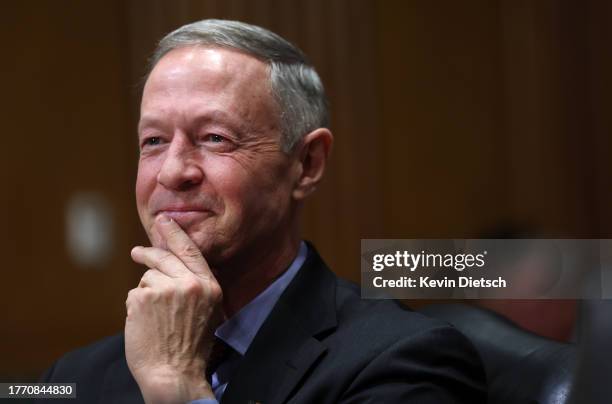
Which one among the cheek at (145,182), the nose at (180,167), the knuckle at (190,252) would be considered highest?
the nose at (180,167)

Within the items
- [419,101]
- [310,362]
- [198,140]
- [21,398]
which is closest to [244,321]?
[310,362]

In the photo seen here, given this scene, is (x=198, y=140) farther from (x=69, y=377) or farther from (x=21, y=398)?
(x=21, y=398)

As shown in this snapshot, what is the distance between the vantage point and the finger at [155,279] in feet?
4.76

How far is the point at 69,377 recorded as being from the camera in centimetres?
182

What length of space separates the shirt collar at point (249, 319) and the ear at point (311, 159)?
183 millimetres

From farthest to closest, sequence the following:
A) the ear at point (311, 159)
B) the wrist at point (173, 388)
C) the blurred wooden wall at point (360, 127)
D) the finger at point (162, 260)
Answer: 1. the blurred wooden wall at point (360, 127)
2. the ear at point (311, 159)
3. the finger at point (162, 260)
4. the wrist at point (173, 388)

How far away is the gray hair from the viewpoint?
162 cm

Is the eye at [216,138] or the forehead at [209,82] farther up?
the forehead at [209,82]

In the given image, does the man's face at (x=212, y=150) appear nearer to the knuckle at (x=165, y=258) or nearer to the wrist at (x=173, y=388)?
the knuckle at (x=165, y=258)

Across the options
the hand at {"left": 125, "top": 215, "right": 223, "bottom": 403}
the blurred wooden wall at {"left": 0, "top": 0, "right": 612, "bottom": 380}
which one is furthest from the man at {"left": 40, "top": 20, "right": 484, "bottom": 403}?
the blurred wooden wall at {"left": 0, "top": 0, "right": 612, "bottom": 380}

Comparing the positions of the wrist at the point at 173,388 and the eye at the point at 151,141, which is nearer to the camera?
the wrist at the point at 173,388

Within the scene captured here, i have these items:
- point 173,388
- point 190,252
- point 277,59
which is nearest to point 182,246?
point 190,252

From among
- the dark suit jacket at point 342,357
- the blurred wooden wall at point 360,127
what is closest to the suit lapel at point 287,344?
the dark suit jacket at point 342,357

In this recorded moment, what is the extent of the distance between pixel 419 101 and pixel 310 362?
91cm
